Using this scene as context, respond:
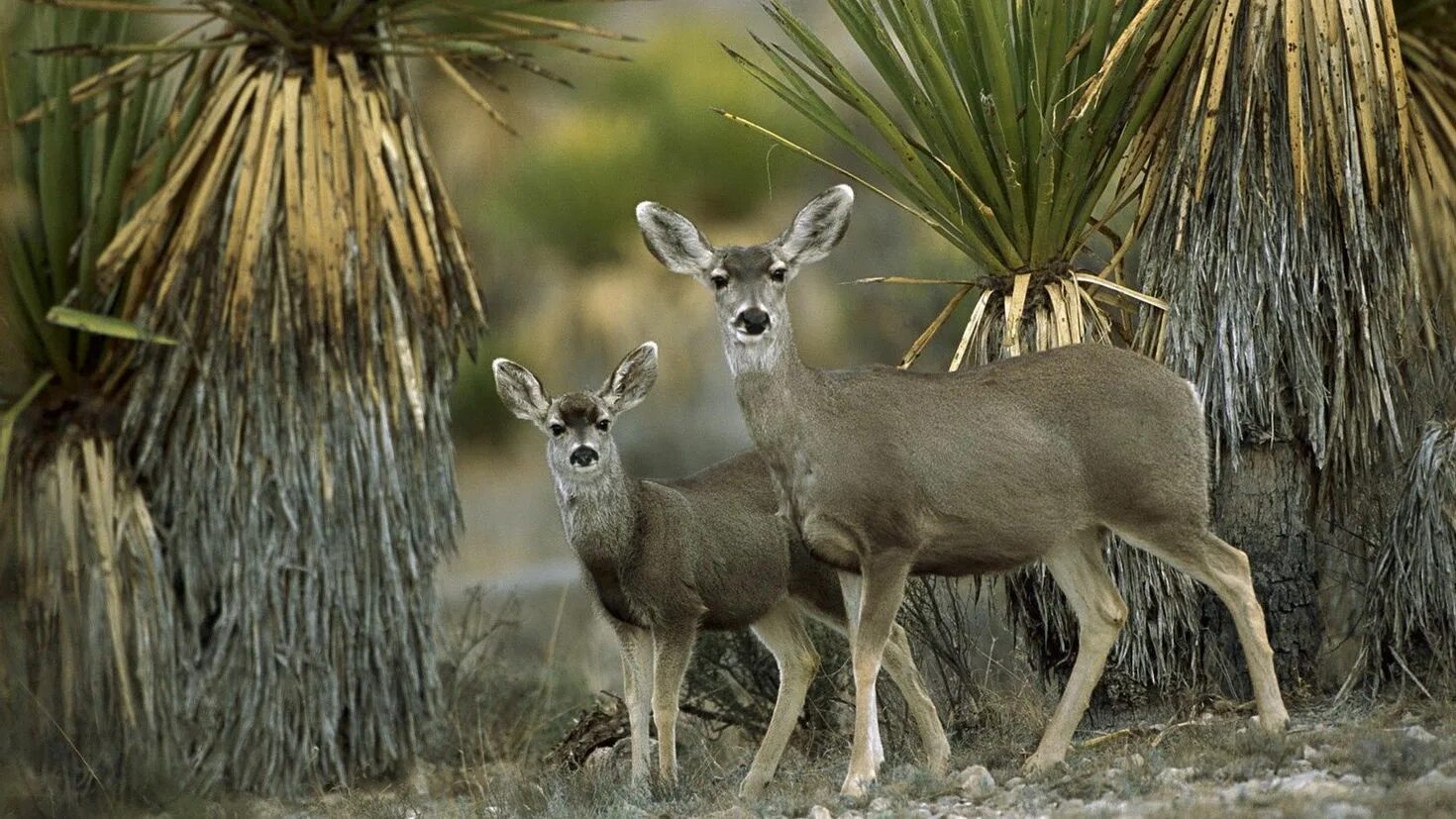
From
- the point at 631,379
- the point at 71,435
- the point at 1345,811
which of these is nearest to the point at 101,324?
the point at 71,435

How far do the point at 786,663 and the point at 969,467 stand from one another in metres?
1.60

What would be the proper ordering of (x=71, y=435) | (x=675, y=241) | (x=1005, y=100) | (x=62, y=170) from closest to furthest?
(x=675, y=241), (x=1005, y=100), (x=71, y=435), (x=62, y=170)

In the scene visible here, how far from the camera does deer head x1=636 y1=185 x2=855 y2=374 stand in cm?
785

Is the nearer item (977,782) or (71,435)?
(977,782)

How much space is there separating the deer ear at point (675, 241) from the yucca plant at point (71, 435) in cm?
367

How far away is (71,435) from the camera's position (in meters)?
11.1

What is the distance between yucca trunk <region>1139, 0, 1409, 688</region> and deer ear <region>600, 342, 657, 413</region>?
2448 millimetres

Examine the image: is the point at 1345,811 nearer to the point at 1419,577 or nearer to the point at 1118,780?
the point at 1118,780

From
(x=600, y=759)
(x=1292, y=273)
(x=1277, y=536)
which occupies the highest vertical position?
(x=1292, y=273)

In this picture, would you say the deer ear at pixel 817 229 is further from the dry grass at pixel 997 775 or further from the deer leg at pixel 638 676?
the dry grass at pixel 997 775

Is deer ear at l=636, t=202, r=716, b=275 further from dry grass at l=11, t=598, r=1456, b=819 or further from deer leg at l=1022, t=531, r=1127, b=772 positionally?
dry grass at l=11, t=598, r=1456, b=819

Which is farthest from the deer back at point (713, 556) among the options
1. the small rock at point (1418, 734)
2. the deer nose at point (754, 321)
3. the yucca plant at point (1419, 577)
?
the small rock at point (1418, 734)

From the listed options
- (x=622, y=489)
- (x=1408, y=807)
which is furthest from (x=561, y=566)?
(x=1408, y=807)

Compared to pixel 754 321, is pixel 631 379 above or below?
below
